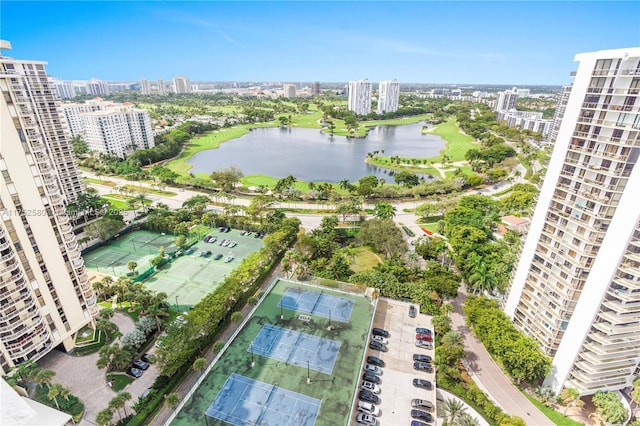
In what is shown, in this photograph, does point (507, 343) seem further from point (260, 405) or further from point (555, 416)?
point (260, 405)

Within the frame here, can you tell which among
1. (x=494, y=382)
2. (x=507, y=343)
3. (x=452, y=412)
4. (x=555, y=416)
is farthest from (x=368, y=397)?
(x=555, y=416)

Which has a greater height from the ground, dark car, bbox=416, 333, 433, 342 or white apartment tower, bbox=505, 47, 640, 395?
white apartment tower, bbox=505, 47, 640, 395

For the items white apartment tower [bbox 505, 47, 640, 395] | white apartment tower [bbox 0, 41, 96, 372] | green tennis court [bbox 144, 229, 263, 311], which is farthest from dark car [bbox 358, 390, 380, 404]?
white apartment tower [bbox 0, 41, 96, 372]

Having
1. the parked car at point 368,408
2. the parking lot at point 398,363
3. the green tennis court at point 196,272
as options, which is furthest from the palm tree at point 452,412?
the green tennis court at point 196,272

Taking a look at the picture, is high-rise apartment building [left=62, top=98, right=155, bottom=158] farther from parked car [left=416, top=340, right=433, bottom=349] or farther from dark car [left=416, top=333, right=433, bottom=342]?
parked car [left=416, top=340, right=433, bottom=349]

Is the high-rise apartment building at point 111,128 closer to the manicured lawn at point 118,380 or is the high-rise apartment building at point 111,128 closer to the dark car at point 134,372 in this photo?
the dark car at point 134,372

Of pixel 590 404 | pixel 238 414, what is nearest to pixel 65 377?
pixel 238 414

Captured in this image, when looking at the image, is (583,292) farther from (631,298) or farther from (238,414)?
(238,414)
